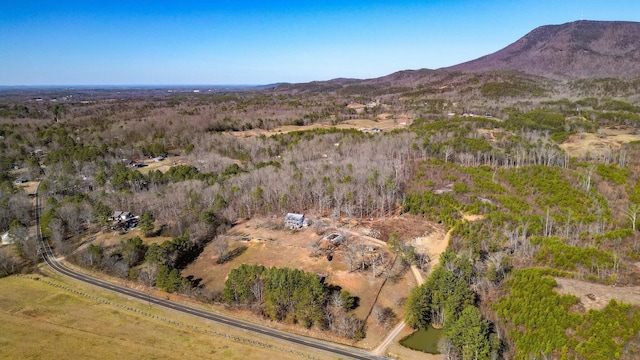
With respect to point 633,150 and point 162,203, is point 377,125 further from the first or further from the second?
point 162,203

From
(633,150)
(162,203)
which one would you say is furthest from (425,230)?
(633,150)

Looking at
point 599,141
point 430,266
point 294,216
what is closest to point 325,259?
point 294,216

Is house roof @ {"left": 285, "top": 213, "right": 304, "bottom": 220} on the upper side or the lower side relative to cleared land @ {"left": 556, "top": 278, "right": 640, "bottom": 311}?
lower

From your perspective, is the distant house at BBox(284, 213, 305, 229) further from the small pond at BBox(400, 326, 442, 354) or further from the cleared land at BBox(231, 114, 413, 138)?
the cleared land at BBox(231, 114, 413, 138)

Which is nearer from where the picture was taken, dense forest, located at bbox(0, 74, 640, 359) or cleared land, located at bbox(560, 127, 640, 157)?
dense forest, located at bbox(0, 74, 640, 359)

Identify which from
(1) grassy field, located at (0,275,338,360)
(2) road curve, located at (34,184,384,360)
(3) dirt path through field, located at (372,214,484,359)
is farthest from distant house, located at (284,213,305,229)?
(1) grassy field, located at (0,275,338,360)

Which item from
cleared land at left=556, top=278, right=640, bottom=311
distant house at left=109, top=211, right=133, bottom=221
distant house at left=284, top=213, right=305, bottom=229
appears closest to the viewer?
cleared land at left=556, top=278, right=640, bottom=311
